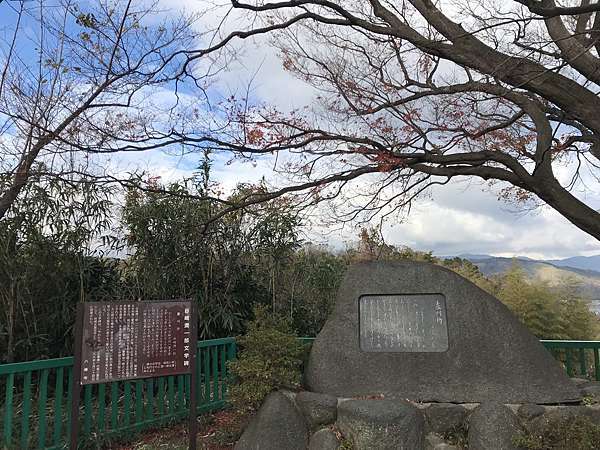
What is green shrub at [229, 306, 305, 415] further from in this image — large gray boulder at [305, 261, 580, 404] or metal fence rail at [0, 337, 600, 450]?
metal fence rail at [0, 337, 600, 450]

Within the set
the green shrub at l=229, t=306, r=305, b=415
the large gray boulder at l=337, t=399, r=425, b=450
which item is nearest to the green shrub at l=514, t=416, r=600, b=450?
the large gray boulder at l=337, t=399, r=425, b=450

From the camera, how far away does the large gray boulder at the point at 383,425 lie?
14.1ft

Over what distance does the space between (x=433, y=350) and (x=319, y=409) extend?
1313 mm

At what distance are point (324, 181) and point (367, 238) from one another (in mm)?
1933

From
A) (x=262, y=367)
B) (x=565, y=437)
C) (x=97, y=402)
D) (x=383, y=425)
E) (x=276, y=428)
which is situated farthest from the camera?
(x=97, y=402)

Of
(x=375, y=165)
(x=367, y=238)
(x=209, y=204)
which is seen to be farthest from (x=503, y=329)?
(x=209, y=204)

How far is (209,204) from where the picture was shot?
741 cm

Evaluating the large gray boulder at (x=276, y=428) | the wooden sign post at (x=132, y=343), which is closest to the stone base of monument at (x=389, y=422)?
the large gray boulder at (x=276, y=428)

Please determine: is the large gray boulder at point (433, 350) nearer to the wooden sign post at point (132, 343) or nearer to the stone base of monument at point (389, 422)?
the stone base of monument at point (389, 422)

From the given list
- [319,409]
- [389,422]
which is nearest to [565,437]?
[389,422]

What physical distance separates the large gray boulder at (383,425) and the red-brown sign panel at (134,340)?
5.37 ft

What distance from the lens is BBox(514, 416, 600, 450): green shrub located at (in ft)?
12.9

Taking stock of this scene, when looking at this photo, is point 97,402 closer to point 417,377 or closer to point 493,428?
point 417,377

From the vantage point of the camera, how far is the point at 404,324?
201 inches
